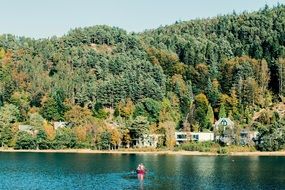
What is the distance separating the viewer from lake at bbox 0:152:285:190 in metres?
78.5

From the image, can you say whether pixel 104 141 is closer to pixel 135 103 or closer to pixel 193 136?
pixel 193 136

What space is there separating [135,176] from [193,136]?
7064 cm

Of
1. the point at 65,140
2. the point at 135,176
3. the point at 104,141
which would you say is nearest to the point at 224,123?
the point at 104,141

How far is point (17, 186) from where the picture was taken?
255 feet

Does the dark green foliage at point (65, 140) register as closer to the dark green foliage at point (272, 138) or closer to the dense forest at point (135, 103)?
the dense forest at point (135, 103)

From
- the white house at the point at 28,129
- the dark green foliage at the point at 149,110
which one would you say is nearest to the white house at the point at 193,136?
the dark green foliage at the point at 149,110

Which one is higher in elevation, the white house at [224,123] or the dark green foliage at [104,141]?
the white house at [224,123]

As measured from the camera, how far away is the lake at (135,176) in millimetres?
78500

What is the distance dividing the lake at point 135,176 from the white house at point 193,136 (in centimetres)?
3958

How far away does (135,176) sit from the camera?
293 ft

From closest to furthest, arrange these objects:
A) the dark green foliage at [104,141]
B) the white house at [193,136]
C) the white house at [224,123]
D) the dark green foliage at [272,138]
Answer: the dark green foliage at [272,138]
the dark green foliage at [104,141]
the white house at [224,123]
the white house at [193,136]

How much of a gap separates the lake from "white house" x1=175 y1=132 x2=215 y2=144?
39583 millimetres

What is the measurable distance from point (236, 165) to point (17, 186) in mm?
45100

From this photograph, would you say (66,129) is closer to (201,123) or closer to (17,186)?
(201,123)
